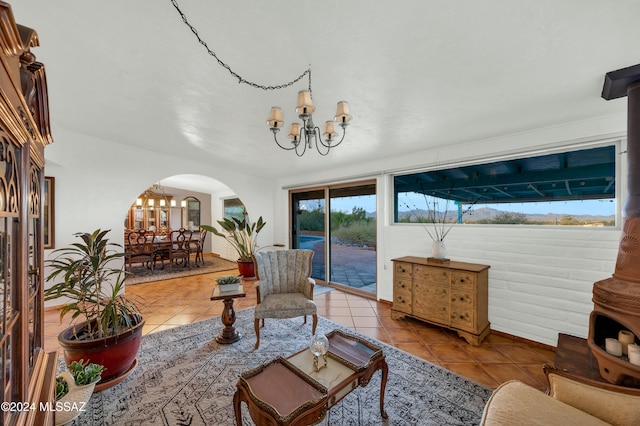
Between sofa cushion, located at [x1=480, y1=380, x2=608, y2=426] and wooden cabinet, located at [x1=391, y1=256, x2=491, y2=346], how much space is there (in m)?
1.48

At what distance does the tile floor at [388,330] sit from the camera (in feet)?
7.32

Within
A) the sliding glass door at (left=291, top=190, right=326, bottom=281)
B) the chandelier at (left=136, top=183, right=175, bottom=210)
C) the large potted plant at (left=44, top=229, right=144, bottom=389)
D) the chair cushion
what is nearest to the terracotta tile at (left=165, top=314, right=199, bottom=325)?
the large potted plant at (left=44, top=229, right=144, bottom=389)

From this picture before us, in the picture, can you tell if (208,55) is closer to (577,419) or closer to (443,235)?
(577,419)

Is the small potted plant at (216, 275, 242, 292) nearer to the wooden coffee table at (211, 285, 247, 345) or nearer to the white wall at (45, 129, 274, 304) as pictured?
the wooden coffee table at (211, 285, 247, 345)

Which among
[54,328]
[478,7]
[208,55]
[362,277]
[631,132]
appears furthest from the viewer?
[362,277]

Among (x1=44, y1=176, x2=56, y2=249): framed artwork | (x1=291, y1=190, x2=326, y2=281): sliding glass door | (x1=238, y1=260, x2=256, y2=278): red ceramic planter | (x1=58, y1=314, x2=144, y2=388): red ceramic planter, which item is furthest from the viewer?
(x1=238, y1=260, x2=256, y2=278): red ceramic planter

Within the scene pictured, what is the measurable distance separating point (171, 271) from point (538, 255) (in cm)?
658

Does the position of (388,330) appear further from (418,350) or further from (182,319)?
(182,319)

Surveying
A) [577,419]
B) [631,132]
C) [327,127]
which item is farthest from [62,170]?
[631,132]

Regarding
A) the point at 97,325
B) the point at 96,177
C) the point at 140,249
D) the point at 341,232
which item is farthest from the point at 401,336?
the point at 140,249

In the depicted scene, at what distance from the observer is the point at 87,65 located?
2.16 metres

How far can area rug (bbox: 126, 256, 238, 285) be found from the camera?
5.17 metres

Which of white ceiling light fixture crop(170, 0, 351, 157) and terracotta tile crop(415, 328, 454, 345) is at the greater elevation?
white ceiling light fixture crop(170, 0, 351, 157)

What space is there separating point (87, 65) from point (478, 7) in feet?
9.65
